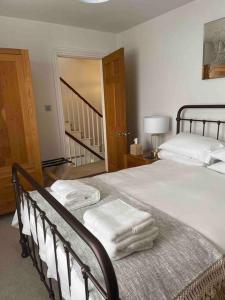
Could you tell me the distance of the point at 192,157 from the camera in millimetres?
2400

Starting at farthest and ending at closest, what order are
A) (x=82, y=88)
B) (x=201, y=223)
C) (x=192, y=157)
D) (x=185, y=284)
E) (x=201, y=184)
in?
(x=82, y=88), (x=192, y=157), (x=201, y=184), (x=201, y=223), (x=185, y=284)

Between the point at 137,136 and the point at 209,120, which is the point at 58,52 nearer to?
the point at 137,136

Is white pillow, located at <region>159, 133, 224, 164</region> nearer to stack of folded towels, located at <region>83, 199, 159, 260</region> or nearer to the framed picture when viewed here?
the framed picture

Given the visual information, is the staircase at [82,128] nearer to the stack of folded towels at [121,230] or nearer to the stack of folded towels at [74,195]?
the stack of folded towels at [74,195]

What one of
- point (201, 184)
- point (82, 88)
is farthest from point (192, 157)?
point (82, 88)

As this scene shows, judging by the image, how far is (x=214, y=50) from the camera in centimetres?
251

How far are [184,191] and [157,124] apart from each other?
1.42m

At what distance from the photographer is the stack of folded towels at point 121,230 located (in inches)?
40.8

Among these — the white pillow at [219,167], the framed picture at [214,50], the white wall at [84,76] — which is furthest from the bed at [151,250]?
the white wall at [84,76]

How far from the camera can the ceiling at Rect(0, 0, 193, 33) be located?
2.62 meters

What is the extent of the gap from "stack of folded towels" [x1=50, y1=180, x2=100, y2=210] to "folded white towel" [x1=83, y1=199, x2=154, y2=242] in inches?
12.3

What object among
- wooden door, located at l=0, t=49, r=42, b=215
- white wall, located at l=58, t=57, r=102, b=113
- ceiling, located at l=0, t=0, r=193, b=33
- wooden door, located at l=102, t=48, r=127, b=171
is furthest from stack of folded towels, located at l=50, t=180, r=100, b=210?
white wall, located at l=58, t=57, r=102, b=113

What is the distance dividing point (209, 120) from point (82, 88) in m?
3.77

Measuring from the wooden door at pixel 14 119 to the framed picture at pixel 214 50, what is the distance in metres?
2.07
